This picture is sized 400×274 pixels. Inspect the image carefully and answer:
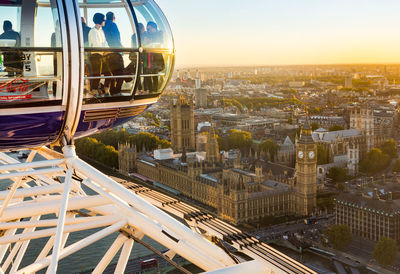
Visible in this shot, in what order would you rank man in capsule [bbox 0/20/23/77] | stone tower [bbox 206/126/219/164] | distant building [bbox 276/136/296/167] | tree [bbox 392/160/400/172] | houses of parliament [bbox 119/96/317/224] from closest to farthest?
man in capsule [bbox 0/20/23/77], houses of parliament [bbox 119/96/317/224], stone tower [bbox 206/126/219/164], tree [bbox 392/160/400/172], distant building [bbox 276/136/296/167]

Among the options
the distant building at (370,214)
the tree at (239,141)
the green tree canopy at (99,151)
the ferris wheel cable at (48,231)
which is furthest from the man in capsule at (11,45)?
the tree at (239,141)

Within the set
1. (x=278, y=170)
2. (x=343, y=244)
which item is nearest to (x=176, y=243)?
(x=343, y=244)

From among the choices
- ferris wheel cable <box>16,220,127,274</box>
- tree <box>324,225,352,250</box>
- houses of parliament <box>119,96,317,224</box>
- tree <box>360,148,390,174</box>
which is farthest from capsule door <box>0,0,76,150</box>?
tree <box>360,148,390,174</box>

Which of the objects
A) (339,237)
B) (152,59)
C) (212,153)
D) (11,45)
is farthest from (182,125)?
(11,45)

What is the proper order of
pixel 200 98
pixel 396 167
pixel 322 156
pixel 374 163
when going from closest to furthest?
pixel 396 167 → pixel 374 163 → pixel 322 156 → pixel 200 98

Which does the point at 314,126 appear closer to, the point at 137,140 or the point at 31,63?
the point at 137,140

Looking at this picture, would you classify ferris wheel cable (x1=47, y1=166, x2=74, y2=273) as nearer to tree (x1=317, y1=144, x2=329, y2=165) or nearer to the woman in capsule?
the woman in capsule
